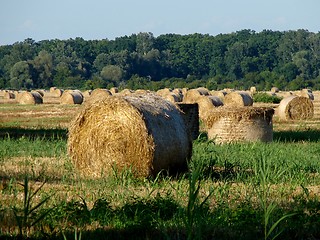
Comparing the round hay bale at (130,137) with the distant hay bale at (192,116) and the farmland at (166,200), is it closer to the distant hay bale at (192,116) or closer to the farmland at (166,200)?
the farmland at (166,200)

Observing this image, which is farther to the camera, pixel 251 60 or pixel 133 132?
pixel 251 60

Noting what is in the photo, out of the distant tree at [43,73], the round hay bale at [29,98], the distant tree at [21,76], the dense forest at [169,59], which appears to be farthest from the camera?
the dense forest at [169,59]

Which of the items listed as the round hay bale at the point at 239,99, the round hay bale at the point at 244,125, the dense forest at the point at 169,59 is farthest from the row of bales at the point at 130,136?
the dense forest at the point at 169,59

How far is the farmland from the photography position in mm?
6660

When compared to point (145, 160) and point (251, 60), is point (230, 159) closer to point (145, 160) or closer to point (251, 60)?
point (145, 160)

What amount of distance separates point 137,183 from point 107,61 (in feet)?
355

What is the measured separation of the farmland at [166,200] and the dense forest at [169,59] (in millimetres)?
Answer: 76977

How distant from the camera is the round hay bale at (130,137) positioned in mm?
10586

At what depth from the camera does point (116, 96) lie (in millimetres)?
11305

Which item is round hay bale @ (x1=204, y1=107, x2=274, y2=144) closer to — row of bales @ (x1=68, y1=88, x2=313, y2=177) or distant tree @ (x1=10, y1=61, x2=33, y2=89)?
row of bales @ (x1=68, y1=88, x2=313, y2=177)

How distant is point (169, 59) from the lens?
417 feet

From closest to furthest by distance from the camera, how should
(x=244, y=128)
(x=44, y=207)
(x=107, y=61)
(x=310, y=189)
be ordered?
(x=44, y=207), (x=310, y=189), (x=244, y=128), (x=107, y=61)

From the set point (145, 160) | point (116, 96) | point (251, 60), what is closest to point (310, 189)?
point (145, 160)

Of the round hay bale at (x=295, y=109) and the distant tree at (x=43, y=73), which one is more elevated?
the round hay bale at (x=295, y=109)
